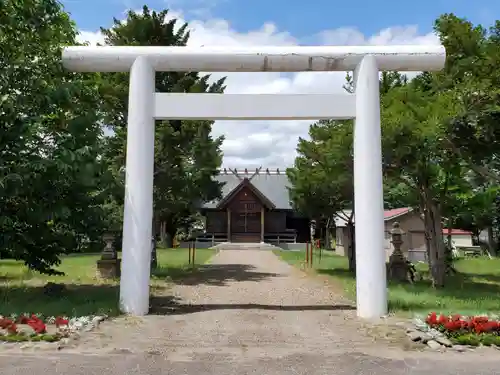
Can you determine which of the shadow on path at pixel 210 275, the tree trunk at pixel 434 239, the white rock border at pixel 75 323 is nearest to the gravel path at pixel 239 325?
the white rock border at pixel 75 323

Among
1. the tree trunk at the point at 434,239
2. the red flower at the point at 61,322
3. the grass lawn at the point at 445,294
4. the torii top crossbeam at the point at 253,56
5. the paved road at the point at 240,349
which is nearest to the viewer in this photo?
the paved road at the point at 240,349

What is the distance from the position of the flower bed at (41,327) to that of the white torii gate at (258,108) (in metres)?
1.23

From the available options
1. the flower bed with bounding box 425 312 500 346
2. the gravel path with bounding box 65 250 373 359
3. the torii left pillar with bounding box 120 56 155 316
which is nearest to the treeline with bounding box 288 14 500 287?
the gravel path with bounding box 65 250 373 359

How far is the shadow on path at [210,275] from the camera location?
15.2 m

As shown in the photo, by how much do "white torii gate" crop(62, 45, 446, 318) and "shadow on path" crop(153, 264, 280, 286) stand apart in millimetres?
5897

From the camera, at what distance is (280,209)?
41.5m

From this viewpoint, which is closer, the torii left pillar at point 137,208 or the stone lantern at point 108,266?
the torii left pillar at point 137,208

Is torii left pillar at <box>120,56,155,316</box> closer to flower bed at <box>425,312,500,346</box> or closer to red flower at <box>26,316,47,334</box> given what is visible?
red flower at <box>26,316,47,334</box>

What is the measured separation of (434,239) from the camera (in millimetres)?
15273

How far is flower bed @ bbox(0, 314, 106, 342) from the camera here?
679 centimetres

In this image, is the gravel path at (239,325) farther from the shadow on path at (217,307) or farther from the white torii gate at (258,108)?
the white torii gate at (258,108)

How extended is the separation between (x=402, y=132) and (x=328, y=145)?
3293 millimetres

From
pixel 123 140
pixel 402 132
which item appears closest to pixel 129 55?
pixel 402 132

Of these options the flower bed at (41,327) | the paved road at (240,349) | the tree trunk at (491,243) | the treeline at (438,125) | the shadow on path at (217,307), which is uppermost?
the treeline at (438,125)
